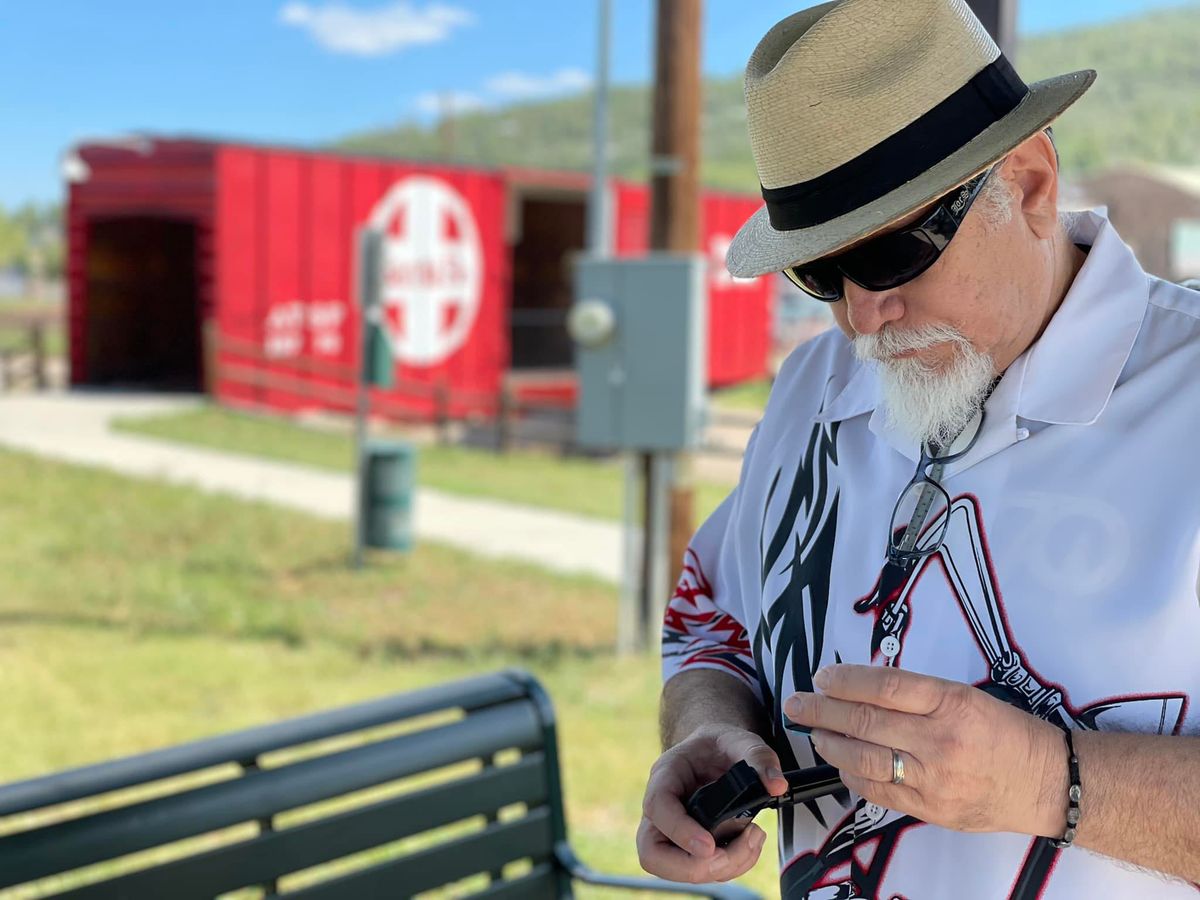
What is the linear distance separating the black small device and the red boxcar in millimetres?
13588

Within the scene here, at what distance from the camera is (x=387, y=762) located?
96.2 inches

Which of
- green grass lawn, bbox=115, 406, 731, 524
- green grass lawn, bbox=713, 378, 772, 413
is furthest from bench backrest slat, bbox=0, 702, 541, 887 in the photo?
green grass lawn, bbox=713, 378, 772, 413

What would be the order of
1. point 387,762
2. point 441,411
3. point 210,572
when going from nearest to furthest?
point 387,762 → point 210,572 → point 441,411

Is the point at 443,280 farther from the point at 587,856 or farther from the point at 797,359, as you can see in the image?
the point at 797,359

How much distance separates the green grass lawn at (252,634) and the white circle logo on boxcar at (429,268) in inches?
263

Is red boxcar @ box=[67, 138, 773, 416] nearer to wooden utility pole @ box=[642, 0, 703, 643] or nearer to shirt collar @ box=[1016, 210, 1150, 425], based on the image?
wooden utility pole @ box=[642, 0, 703, 643]

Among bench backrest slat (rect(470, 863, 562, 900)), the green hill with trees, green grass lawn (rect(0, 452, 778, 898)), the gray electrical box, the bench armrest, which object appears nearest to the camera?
the bench armrest

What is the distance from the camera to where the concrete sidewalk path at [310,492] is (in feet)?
32.7

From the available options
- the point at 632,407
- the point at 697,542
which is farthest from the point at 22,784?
the point at 632,407

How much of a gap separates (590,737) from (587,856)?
1.54m

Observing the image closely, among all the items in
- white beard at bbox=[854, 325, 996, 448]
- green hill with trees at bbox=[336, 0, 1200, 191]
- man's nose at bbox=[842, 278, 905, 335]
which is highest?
green hill with trees at bbox=[336, 0, 1200, 191]

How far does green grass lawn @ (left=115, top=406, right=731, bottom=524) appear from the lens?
12.7 metres

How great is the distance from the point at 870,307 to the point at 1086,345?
235 millimetres

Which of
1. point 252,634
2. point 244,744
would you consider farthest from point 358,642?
point 244,744
